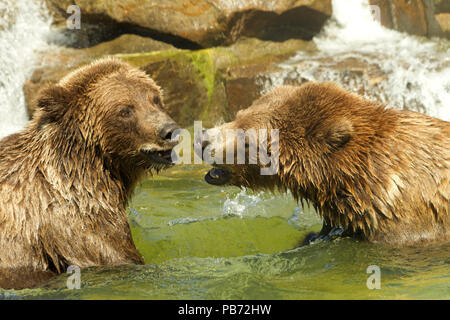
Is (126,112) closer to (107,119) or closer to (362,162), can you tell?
(107,119)

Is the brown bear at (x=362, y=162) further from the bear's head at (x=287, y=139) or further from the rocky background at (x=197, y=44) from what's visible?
the rocky background at (x=197, y=44)

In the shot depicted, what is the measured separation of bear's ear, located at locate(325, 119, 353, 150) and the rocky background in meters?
6.63

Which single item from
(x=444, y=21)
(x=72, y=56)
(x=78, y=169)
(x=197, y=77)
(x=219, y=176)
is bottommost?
(x=219, y=176)

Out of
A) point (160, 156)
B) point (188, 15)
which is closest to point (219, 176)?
point (160, 156)

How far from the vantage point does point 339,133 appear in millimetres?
5750

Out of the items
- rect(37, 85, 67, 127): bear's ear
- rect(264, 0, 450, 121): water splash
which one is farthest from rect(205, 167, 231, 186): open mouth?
rect(264, 0, 450, 121): water splash

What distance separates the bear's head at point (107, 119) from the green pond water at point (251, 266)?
1116 millimetres

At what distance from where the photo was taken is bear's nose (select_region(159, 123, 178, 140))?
5898 mm

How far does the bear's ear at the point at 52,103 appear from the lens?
5699 mm

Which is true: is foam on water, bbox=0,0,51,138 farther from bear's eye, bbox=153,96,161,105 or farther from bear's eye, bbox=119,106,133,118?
bear's eye, bbox=119,106,133,118

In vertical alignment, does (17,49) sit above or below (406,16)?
below

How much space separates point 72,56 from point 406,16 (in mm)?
8523

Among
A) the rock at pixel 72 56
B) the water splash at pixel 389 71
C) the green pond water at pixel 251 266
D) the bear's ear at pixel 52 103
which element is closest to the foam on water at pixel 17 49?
the rock at pixel 72 56

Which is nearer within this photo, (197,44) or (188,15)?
(188,15)
